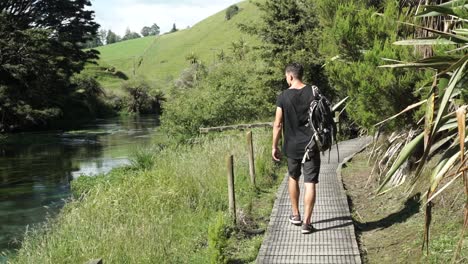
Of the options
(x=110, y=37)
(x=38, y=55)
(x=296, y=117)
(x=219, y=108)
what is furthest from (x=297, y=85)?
(x=110, y=37)

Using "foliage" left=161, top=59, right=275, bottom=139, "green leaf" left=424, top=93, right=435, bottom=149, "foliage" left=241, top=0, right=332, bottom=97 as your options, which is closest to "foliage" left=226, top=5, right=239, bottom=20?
"foliage" left=161, top=59, right=275, bottom=139

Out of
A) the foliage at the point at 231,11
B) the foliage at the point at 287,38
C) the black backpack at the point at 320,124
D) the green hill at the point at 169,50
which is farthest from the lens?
the foliage at the point at 231,11

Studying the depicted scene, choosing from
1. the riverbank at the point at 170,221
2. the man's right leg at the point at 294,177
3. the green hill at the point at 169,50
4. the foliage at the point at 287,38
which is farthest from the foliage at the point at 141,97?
the man's right leg at the point at 294,177

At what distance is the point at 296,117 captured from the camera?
590 cm

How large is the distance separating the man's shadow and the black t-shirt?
1.14m

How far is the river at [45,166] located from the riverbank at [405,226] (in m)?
5.61

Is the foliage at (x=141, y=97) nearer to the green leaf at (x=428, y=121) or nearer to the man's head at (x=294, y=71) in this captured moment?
the man's head at (x=294, y=71)

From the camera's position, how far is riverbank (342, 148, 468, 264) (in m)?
5.04

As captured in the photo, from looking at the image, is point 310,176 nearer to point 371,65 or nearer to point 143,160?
point 371,65

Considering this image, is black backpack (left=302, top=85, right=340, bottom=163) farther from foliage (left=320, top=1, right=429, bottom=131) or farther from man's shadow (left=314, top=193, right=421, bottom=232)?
foliage (left=320, top=1, right=429, bottom=131)

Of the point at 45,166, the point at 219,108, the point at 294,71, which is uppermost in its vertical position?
the point at 294,71

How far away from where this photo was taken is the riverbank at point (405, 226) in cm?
504

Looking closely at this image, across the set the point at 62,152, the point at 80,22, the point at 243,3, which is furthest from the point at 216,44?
the point at 62,152

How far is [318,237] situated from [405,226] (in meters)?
1.09
